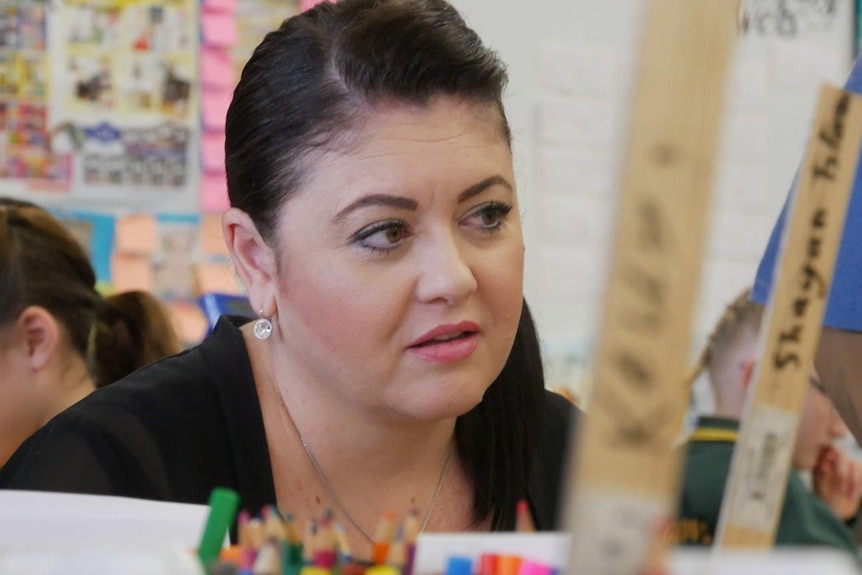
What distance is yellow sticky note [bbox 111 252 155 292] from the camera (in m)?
2.15

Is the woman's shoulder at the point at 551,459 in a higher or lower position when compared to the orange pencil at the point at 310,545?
lower

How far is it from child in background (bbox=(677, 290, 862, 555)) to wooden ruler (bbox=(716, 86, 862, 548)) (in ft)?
1.82

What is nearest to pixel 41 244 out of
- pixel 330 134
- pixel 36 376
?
pixel 36 376

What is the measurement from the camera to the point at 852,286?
2.89ft

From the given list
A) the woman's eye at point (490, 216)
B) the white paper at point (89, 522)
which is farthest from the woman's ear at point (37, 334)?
the white paper at point (89, 522)

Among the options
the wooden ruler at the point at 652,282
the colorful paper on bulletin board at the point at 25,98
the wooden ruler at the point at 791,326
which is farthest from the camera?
the colorful paper on bulletin board at the point at 25,98

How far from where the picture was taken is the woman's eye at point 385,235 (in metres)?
0.97

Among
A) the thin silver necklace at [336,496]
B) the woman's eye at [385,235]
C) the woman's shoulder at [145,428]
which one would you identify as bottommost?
the thin silver necklace at [336,496]

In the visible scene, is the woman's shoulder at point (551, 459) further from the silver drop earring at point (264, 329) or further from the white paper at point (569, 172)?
the white paper at point (569, 172)

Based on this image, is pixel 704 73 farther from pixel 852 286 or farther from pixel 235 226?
pixel 235 226

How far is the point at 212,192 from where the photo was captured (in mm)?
2225

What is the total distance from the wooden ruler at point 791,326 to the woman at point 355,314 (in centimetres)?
53

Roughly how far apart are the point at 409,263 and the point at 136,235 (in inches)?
51.8

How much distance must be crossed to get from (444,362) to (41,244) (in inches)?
32.6
